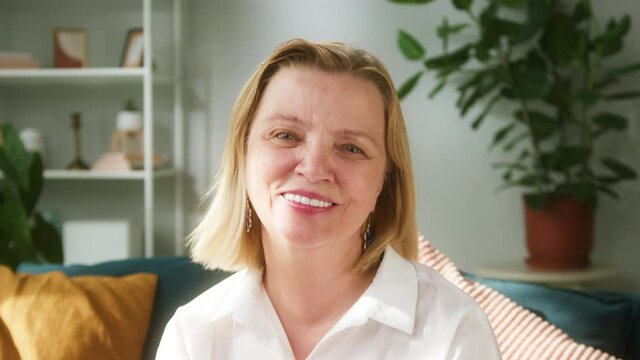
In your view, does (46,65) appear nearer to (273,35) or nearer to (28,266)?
(273,35)

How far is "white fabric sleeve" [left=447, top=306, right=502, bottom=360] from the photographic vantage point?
1098 mm

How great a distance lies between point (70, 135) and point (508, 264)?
83.9 inches

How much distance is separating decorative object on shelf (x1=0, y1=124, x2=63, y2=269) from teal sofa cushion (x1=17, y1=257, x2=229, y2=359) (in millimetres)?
1172

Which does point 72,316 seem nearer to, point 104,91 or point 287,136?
point 287,136

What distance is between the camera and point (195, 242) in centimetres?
146

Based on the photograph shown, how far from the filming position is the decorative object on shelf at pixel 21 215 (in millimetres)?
2959

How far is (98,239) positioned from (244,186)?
233cm

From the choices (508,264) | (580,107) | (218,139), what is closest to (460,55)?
(580,107)

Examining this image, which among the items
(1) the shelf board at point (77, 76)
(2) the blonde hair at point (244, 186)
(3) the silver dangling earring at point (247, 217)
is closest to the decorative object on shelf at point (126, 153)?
(1) the shelf board at point (77, 76)

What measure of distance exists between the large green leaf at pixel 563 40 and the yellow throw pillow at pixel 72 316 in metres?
2.13

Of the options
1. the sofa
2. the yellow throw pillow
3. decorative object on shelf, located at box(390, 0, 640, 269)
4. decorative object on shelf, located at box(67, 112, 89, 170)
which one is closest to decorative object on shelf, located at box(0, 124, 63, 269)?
decorative object on shelf, located at box(67, 112, 89, 170)

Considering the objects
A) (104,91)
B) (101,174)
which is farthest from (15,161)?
(104,91)

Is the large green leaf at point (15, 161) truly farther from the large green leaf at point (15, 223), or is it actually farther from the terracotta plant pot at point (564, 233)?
the terracotta plant pot at point (564, 233)

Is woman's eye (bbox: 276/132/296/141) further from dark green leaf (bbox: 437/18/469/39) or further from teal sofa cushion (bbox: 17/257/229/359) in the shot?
dark green leaf (bbox: 437/18/469/39)
